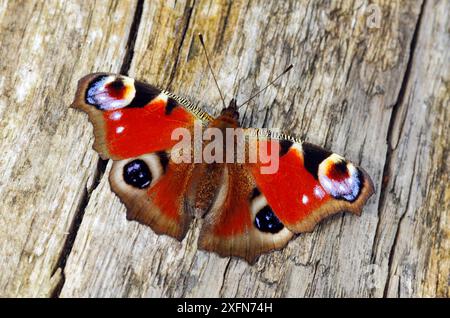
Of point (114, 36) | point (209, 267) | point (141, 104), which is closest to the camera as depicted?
point (209, 267)

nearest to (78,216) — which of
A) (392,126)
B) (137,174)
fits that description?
(137,174)

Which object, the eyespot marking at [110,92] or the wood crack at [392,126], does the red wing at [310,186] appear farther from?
the eyespot marking at [110,92]

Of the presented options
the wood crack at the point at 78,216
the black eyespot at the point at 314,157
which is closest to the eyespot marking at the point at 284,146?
the black eyespot at the point at 314,157

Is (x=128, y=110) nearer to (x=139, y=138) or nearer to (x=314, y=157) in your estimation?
(x=139, y=138)

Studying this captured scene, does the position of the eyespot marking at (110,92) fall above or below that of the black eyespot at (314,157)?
above

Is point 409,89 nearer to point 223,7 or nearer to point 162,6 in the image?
point 223,7

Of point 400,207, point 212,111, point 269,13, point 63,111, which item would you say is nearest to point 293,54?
point 269,13
